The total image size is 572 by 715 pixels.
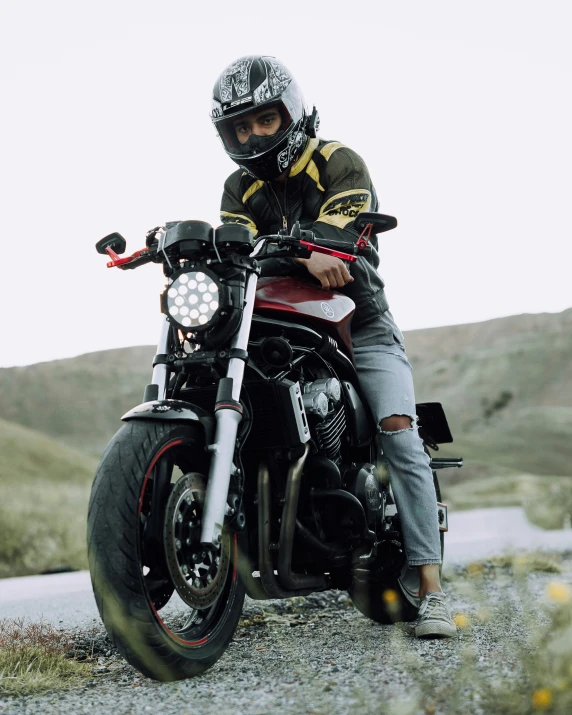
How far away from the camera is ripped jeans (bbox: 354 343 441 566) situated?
13.0 ft

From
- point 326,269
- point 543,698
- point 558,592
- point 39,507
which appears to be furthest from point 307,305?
point 39,507

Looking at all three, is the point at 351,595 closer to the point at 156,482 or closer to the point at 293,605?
the point at 293,605

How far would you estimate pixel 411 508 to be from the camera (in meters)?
4.00

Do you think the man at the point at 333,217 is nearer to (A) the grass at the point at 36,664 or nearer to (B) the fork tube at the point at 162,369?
(B) the fork tube at the point at 162,369

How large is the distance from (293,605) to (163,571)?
7.36 ft

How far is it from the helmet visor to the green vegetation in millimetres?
6598

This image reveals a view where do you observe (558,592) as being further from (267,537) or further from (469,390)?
(469,390)

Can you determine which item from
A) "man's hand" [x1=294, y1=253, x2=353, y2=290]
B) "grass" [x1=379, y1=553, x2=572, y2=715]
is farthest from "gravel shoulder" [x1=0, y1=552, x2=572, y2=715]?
"man's hand" [x1=294, y1=253, x2=353, y2=290]

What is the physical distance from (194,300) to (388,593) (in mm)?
1867

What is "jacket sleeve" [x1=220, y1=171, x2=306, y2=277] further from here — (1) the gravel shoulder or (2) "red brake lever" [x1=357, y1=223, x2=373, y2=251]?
(1) the gravel shoulder

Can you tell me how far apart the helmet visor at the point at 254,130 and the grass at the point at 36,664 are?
2.11 metres

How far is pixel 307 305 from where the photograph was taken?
354cm

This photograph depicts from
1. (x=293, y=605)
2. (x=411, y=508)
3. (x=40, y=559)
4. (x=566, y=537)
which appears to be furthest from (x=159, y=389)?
(x=566, y=537)

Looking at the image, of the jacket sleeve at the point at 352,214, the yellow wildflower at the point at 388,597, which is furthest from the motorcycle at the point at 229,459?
the yellow wildflower at the point at 388,597
